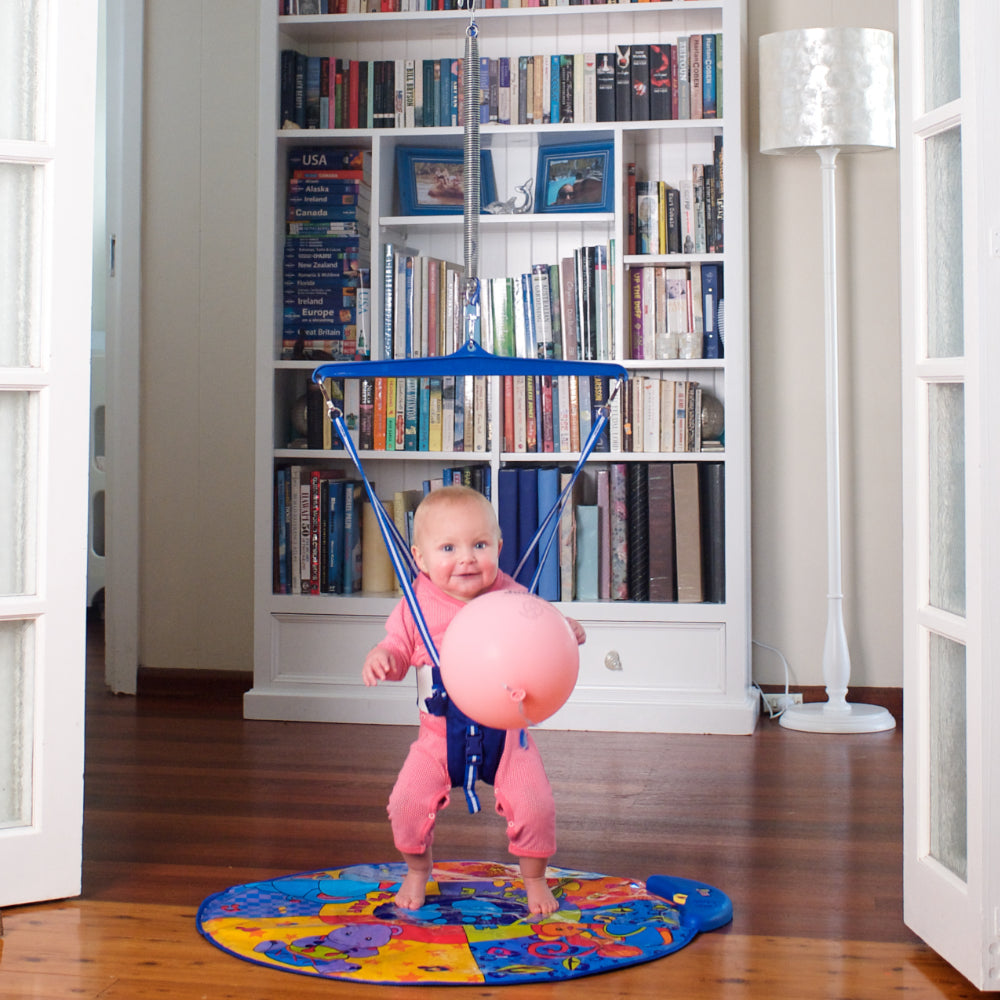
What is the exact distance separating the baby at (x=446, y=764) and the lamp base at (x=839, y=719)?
1.58m

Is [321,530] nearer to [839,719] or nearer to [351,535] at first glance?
[351,535]

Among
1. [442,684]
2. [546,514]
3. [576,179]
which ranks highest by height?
[576,179]

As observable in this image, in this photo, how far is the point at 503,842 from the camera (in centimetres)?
236

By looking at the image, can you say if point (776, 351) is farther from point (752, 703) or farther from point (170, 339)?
point (170, 339)

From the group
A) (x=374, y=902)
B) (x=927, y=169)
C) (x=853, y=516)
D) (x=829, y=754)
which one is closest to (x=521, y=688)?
(x=374, y=902)

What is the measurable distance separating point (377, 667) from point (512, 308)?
1.77 meters

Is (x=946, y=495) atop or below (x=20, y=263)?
below

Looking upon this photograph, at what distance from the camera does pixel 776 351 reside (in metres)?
3.65

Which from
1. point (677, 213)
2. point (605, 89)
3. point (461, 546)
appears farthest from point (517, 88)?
point (461, 546)

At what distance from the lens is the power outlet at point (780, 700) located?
11.7 ft

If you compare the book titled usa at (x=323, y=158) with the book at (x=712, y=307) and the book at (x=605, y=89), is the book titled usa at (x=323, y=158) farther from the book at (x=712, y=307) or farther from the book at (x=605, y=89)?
the book at (x=712, y=307)

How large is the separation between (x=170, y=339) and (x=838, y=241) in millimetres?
1943

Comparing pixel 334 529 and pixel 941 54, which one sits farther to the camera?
pixel 334 529

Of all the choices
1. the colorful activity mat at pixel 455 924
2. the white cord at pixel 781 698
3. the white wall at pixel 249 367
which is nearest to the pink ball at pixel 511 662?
the colorful activity mat at pixel 455 924
